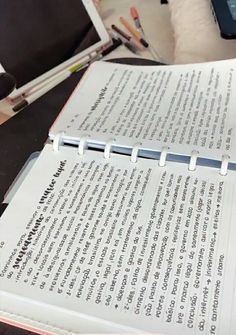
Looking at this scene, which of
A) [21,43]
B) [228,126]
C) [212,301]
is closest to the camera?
[212,301]

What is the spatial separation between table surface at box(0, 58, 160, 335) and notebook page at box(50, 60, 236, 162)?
0.17 ft

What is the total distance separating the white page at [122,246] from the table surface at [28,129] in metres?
0.07

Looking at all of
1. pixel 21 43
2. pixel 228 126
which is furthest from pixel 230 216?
pixel 21 43

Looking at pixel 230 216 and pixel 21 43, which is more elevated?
pixel 21 43

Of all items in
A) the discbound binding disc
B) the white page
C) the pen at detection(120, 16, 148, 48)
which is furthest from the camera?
the pen at detection(120, 16, 148, 48)

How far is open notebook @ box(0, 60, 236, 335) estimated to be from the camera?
39cm

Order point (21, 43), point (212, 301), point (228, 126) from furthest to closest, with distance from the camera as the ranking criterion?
point (21, 43)
point (228, 126)
point (212, 301)

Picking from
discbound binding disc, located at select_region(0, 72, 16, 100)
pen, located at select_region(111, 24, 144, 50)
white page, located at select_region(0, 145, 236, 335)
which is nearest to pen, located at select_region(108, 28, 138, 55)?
pen, located at select_region(111, 24, 144, 50)

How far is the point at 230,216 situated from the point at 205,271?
0.22 ft

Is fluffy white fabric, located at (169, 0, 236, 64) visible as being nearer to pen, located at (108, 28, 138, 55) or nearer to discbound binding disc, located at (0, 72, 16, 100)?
pen, located at (108, 28, 138, 55)

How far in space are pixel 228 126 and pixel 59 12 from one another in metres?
0.39

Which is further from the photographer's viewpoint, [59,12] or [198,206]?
[59,12]

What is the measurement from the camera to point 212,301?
0.39 meters

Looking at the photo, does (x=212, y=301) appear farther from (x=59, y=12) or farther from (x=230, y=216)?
(x=59, y=12)
